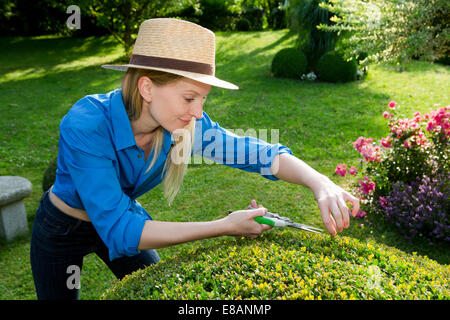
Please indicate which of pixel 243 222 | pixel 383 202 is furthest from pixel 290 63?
pixel 243 222

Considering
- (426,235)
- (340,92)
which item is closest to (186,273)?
(426,235)

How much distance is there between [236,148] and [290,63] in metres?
11.7

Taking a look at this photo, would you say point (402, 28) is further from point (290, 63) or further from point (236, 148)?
point (290, 63)

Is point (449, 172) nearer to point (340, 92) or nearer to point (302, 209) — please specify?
point (302, 209)

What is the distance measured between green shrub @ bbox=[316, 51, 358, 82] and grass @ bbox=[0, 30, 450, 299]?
439 millimetres

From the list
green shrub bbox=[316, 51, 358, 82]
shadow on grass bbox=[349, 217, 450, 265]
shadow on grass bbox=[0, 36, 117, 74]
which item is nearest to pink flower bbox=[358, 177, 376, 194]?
shadow on grass bbox=[349, 217, 450, 265]

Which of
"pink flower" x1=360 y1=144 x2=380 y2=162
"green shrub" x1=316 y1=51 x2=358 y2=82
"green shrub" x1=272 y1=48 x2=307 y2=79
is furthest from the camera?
"green shrub" x1=272 y1=48 x2=307 y2=79

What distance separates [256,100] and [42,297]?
9.45 metres

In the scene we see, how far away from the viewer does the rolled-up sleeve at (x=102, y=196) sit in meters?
1.88

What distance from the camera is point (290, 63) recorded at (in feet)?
44.3

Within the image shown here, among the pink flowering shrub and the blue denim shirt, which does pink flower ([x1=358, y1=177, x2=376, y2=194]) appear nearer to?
the pink flowering shrub

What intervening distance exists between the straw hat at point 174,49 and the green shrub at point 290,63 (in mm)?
11862

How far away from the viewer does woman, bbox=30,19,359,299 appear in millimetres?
1917

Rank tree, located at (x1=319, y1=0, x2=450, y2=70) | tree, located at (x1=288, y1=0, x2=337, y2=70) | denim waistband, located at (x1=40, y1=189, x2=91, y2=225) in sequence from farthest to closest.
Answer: tree, located at (x1=288, y1=0, x2=337, y2=70) < tree, located at (x1=319, y1=0, x2=450, y2=70) < denim waistband, located at (x1=40, y1=189, x2=91, y2=225)
